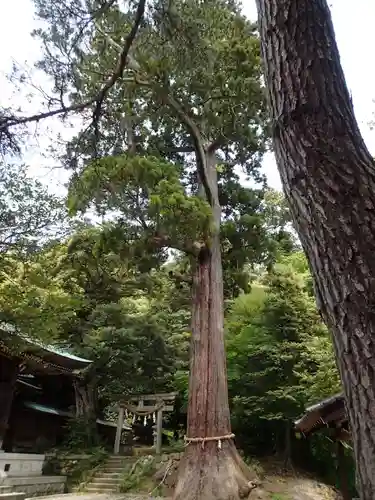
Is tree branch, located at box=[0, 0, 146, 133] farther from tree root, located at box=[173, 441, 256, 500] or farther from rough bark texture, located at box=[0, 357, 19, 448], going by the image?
rough bark texture, located at box=[0, 357, 19, 448]

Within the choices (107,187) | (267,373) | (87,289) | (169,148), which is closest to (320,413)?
(107,187)

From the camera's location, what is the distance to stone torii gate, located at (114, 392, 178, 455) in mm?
10959

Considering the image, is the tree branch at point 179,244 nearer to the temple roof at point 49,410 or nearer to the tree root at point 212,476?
the tree root at point 212,476

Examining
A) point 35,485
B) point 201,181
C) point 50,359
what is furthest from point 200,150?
point 35,485

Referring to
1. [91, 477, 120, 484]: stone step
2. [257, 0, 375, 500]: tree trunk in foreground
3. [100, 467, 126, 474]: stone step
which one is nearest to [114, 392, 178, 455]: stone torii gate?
[100, 467, 126, 474]: stone step

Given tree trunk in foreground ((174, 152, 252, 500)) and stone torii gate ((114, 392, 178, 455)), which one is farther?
stone torii gate ((114, 392, 178, 455))

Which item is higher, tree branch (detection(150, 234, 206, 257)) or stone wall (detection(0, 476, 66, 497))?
tree branch (detection(150, 234, 206, 257))

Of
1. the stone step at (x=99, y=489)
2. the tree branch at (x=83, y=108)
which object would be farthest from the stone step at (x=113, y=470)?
the tree branch at (x=83, y=108)

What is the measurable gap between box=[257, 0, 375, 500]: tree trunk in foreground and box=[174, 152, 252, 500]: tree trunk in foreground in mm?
5633

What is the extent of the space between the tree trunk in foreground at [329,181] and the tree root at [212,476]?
220 inches

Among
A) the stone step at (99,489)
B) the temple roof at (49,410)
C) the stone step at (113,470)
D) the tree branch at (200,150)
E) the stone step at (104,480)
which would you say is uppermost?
the tree branch at (200,150)

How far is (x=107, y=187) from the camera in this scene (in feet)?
21.4

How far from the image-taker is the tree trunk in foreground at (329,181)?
1.18 meters

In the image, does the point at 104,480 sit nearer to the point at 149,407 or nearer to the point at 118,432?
the point at 118,432
